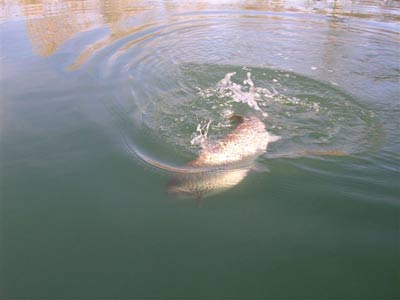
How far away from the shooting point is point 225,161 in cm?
560

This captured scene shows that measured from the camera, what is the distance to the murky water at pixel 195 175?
12.6 feet

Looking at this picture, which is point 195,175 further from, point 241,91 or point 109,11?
point 109,11

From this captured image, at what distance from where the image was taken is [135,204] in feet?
15.6

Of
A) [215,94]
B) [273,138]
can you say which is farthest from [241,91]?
[273,138]

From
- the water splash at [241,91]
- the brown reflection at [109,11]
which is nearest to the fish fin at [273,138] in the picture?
the water splash at [241,91]

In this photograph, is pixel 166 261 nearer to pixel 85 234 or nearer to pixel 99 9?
pixel 85 234

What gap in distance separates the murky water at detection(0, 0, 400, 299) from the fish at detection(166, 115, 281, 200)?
0.34 feet

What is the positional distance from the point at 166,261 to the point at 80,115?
412 centimetres

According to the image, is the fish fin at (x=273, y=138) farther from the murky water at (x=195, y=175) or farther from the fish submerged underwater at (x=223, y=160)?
the murky water at (x=195, y=175)

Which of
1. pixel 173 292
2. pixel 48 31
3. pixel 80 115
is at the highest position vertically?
pixel 48 31

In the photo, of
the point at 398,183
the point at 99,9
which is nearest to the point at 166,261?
the point at 398,183

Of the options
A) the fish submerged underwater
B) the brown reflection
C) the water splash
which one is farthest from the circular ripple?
the brown reflection

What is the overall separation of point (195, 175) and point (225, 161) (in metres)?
0.66

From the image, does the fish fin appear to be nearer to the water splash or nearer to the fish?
the fish
